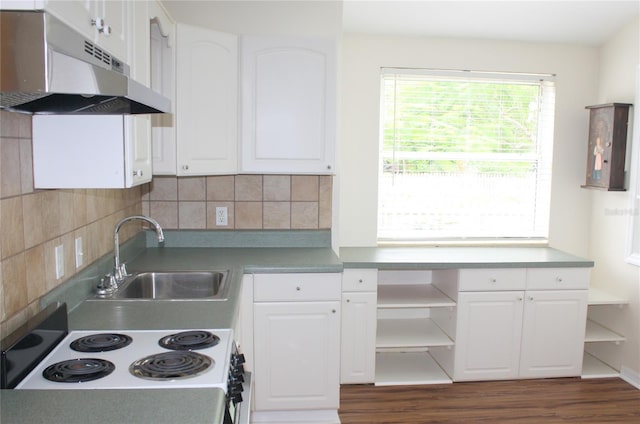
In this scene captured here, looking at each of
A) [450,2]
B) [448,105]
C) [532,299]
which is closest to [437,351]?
[532,299]

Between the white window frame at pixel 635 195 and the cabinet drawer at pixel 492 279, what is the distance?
0.78 m

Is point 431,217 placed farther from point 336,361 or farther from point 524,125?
point 336,361

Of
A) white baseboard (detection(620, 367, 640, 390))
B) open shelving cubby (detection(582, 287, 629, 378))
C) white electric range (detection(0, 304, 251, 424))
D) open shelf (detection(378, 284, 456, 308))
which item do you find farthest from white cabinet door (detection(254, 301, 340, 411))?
white baseboard (detection(620, 367, 640, 390))

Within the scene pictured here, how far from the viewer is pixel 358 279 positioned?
315cm

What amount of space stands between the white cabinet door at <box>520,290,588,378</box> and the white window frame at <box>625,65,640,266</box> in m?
0.44

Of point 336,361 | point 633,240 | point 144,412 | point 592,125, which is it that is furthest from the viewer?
point 592,125

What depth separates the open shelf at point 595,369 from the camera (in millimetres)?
3516

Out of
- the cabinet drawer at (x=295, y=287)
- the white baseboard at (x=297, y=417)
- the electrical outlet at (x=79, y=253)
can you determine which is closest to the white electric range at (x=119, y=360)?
the electrical outlet at (x=79, y=253)

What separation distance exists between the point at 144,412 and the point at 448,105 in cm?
309

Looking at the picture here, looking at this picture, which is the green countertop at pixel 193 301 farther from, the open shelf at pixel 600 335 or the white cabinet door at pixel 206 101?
the open shelf at pixel 600 335

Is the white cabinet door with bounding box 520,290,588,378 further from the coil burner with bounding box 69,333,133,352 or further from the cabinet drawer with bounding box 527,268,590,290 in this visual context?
the coil burner with bounding box 69,333,133,352

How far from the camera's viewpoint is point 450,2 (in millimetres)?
3266

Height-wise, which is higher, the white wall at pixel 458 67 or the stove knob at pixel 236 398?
the white wall at pixel 458 67

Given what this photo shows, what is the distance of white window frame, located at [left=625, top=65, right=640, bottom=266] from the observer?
11.2 feet
